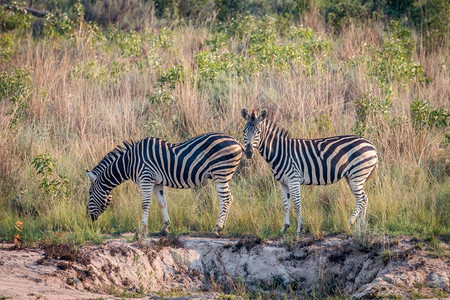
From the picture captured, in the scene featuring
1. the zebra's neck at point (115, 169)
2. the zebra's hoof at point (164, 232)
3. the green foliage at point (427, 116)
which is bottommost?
the zebra's hoof at point (164, 232)

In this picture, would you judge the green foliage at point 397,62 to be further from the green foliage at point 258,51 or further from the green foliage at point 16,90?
the green foliage at point 16,90

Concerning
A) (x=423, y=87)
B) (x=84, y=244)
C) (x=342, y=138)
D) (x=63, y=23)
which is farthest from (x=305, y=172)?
(x=63, y=23)

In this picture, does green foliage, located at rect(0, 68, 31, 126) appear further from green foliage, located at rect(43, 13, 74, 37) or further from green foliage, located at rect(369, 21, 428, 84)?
green foliage, located at rect(369, 21, 428, 84)

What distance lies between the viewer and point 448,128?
1160 centimetres

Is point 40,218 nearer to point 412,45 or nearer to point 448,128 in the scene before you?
point 448,128

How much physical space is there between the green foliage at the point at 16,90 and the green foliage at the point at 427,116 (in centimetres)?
782

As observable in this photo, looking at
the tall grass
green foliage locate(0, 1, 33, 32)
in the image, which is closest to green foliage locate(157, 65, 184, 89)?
the tall grass

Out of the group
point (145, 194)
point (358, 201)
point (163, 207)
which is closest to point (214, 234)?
point (163, 207)

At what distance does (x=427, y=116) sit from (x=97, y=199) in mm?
6066

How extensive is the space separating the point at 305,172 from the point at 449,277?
2459 millimetres

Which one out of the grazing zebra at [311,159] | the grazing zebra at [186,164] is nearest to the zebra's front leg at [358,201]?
the grazing zebra at [311,159]

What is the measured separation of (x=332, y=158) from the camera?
335 inches

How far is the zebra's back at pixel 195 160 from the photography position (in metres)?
8.75

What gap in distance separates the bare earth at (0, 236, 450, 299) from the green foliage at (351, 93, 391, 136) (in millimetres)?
3070
